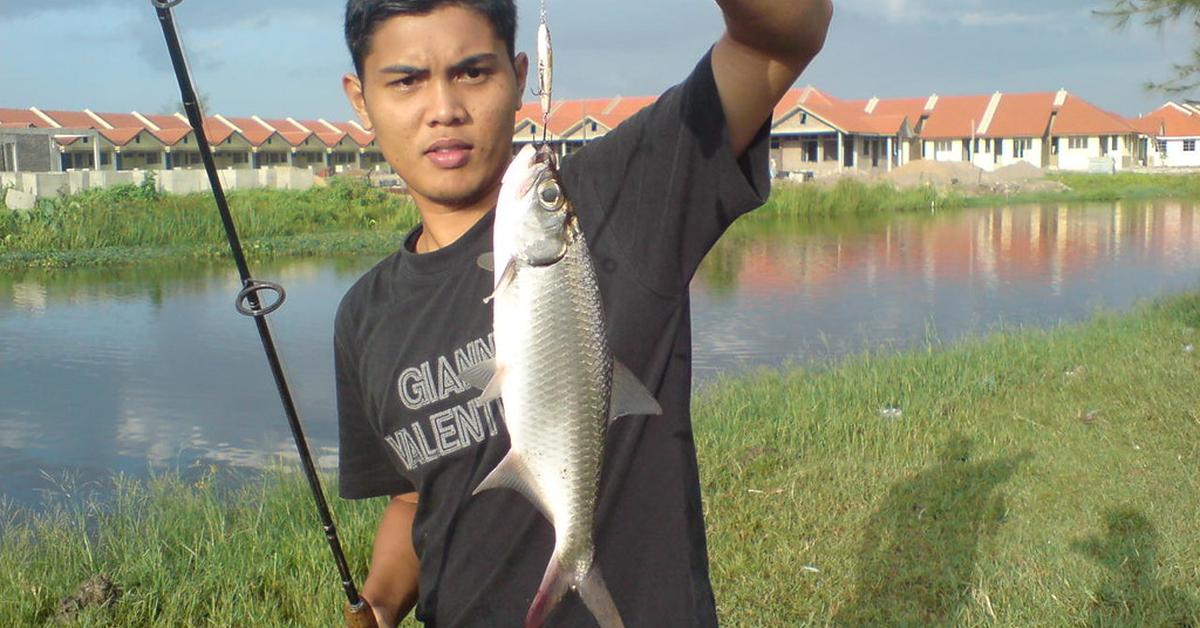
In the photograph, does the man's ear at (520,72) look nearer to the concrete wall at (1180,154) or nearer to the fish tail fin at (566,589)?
the fish tail fin at (566,589)

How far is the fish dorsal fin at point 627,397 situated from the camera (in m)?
1.55

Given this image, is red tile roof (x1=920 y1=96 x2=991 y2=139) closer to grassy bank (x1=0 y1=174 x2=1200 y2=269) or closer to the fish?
grassy bank (x1=0 y1=174 x2=1200 y2=269)

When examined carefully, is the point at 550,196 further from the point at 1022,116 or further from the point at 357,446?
the point at 1022,116

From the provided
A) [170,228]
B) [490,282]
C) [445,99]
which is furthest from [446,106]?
[170,228]

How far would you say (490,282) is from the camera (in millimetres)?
1902

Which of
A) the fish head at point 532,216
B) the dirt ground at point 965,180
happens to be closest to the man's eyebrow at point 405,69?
the fish head at point 532,216

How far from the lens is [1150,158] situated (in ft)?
205

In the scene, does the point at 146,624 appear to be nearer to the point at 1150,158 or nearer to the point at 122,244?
the point at 122,244

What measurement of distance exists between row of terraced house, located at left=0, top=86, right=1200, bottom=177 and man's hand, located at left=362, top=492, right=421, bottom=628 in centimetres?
4245

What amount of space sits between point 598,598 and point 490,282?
0.59m

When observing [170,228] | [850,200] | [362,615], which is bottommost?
[362,615]

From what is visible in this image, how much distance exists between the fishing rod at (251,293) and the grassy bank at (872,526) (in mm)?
1827

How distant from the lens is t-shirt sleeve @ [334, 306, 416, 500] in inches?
85.0

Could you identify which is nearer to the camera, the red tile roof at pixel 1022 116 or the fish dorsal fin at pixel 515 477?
the fish dorsal fin at pixel 515 477
